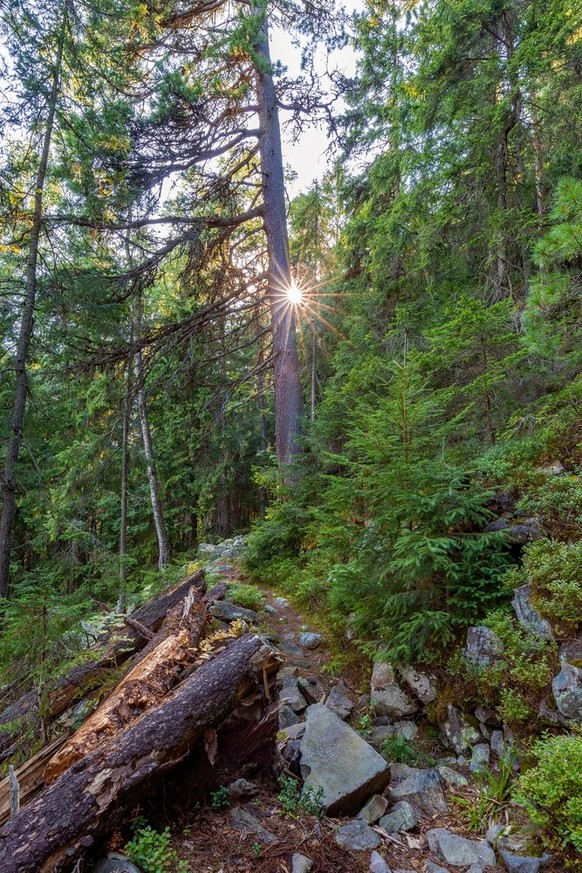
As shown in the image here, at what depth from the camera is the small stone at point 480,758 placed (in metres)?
2.96

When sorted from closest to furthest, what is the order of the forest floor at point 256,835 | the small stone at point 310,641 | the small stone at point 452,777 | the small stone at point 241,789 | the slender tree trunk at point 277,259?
the forest floor at point 256,835, the small stone at point 241,789, the small stone at point 452,777, the small stone at point 310,641, the slender tree trunk at point 277,259

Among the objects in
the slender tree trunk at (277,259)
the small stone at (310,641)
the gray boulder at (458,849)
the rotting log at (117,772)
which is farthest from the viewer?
the slender tree trunk at (277,259)

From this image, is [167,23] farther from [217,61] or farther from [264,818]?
[264,818]

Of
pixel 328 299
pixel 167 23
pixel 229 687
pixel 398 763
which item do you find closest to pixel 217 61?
pixel 167 23

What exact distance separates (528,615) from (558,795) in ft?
4.07

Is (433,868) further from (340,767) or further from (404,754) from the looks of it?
(404,754)

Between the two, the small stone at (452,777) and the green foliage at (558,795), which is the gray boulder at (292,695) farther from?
the green foliage at (558,795)

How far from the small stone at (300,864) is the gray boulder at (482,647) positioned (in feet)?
6.00

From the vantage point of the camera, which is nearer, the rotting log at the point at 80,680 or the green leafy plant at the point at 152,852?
the green leafy plant at the point at 152,852

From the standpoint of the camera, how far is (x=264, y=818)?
261cm

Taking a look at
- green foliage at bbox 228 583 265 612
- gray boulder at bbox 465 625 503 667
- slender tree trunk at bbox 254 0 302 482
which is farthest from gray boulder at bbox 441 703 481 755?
slender tree trunk at bbox 254 0 302 482

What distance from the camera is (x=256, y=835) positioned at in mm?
2430

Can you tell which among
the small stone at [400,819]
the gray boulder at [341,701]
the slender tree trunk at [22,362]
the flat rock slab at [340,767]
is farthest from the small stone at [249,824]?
the slender tree trunk at [22,362]

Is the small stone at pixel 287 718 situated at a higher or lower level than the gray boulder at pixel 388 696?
lower
